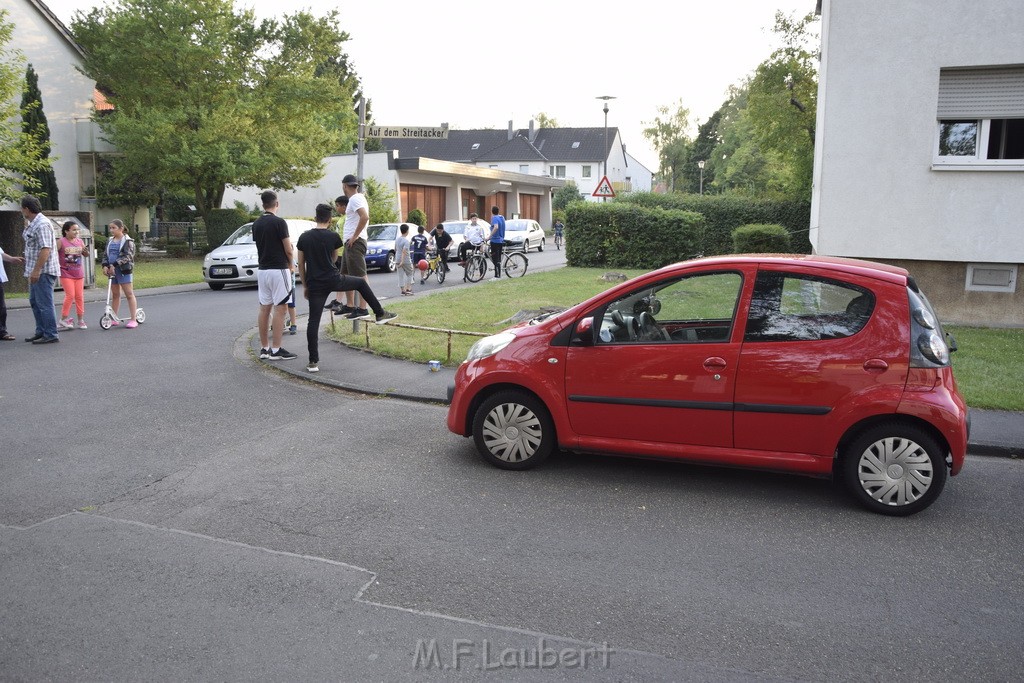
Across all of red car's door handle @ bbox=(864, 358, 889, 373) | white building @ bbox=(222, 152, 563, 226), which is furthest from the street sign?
white building @ bbox=(222, 152, 563, 226)

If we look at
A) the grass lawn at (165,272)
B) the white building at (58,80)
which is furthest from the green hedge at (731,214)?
the white building at (58,80)

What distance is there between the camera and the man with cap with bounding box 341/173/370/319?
11.4m

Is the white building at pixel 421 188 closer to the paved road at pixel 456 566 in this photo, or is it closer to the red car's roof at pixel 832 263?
the paved road at pixel 456 566

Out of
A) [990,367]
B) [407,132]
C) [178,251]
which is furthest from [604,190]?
[178,251]

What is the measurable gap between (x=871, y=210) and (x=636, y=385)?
834cm

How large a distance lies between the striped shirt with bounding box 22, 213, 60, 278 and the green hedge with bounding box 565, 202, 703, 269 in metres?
16.2

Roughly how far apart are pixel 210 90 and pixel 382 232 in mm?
9793

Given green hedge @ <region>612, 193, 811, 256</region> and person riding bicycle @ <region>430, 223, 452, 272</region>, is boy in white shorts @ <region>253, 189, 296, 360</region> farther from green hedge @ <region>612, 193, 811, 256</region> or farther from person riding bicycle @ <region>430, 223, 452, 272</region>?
green hedge @ <region>612, 193, 811, 256</region>

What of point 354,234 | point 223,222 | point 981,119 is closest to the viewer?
point 354,234

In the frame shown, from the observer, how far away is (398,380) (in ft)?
30.6

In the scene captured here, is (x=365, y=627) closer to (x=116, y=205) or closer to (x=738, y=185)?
(x=116, y=205)

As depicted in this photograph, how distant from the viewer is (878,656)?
364cm

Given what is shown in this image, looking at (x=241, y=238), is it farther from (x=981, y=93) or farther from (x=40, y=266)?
(x=981, y=93)

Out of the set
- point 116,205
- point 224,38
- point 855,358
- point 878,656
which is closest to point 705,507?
point 855,358
